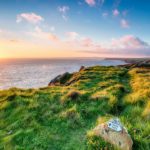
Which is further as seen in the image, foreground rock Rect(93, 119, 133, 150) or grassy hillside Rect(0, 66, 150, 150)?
grassy hillside Rect(0, 66, 150, 150)

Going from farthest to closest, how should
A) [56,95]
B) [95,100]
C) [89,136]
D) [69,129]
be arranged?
1. [56,95]
2. [95,100]
3. [69,129]
4. [89,136]

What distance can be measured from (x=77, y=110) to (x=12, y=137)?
3.32 m

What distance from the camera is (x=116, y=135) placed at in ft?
16.6

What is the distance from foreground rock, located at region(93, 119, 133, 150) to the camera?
4.93m

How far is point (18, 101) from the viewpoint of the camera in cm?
1077

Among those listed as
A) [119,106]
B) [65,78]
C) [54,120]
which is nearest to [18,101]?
[54,120]

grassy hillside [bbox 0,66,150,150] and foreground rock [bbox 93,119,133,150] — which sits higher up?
foreground rock [bbox 93,119,133,150]

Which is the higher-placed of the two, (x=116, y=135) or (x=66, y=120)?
(x=116, y=135)

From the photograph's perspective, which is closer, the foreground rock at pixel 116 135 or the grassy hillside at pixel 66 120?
the foreground rock at pixel 116 135

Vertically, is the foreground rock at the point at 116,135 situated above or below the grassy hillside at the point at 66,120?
above

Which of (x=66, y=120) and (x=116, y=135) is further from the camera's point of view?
(x=66, y=120)

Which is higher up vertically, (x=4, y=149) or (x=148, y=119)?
(x=148, y=119)

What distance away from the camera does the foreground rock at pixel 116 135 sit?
16.2 ft

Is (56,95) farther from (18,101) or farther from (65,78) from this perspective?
(65,78)
